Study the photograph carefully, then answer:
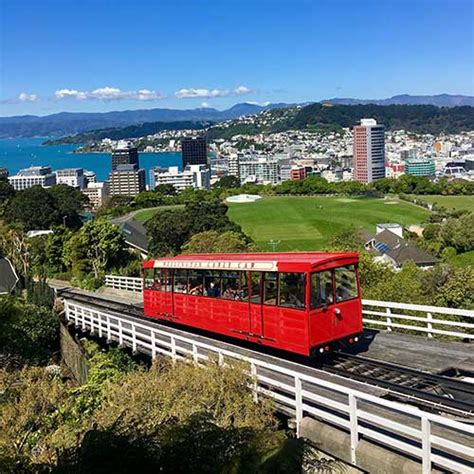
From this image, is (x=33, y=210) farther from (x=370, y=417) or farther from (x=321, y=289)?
(x=370, y=417)

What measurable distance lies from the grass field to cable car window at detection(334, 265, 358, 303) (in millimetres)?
119125

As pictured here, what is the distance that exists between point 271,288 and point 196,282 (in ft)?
12.2

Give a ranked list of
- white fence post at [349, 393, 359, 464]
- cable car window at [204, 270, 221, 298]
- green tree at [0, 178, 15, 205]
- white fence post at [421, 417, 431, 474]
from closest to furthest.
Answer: white fence post at [421, 417, 431, 474], white fence post at [349, 393, 359, 464], cable car window at [204, 270, 221, 298], green tree at [0, 178, 15, 205]

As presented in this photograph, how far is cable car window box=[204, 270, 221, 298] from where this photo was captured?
15.8 metres

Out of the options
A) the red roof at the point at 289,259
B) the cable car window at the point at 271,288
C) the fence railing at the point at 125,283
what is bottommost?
the fence railing at the point at 125,283

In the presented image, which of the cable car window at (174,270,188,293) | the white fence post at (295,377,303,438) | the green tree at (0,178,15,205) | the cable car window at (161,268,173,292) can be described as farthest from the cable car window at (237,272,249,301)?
the green tree at (0,178,15,205)

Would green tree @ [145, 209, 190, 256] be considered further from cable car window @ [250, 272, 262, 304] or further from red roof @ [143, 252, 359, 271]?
cable car window @ [250, 272, 262, 304]

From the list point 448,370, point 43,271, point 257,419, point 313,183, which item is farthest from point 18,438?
point 313,183

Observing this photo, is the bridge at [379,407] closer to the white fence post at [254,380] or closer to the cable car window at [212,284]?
the white fence post at [254,380]

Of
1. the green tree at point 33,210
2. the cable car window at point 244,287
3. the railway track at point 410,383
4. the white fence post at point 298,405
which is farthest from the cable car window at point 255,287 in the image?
the green tree at point 33,210

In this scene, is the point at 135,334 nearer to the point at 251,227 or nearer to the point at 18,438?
the point at 18,438

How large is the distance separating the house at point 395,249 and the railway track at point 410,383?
56924 mm

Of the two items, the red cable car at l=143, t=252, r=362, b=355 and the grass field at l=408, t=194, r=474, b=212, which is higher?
the red cable car at l=143, t=252, r=362, b=355

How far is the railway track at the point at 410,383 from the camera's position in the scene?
10.0 m
